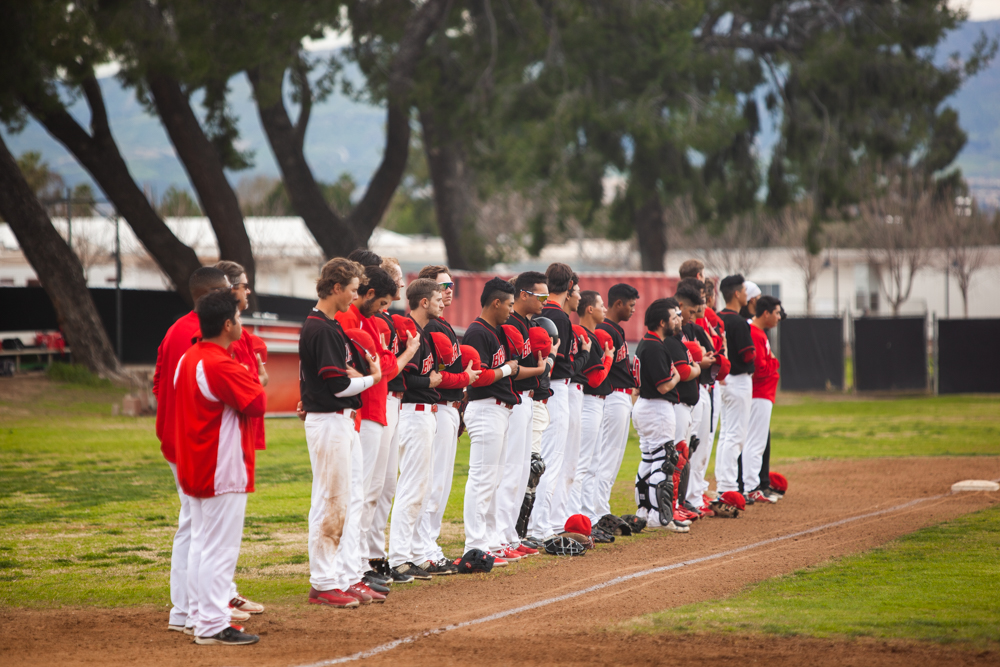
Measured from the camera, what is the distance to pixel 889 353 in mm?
25312

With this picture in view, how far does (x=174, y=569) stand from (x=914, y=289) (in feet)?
146

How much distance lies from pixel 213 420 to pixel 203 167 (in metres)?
19.9

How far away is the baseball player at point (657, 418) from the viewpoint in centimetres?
938

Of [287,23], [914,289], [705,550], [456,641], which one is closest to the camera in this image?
[456,641]

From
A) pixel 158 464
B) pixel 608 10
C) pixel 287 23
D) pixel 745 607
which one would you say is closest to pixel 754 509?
pixel 745 607

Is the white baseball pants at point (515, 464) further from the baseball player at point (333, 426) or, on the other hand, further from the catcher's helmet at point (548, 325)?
the baseball player at point (333, 426)

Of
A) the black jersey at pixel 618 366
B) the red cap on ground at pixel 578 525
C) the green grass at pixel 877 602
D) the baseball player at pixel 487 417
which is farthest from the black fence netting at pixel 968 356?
the baseball player at pixel 487 417

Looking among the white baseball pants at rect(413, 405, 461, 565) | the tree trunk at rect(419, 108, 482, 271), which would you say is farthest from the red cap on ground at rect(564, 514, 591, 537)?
the tree trunk at rect(419, 108, 482, 271)

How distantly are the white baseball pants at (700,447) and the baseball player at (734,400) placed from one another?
0.25 metres

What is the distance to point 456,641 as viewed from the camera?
5711 mm

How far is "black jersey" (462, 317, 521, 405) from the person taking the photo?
7680 mm

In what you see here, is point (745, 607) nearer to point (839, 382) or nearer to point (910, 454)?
point (910, 454)

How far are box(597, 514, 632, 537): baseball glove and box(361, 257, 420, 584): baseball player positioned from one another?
2525 mm

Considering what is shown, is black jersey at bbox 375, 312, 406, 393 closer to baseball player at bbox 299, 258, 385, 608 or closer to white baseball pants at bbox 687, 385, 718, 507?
baseball player at bbox 299, 258, 385, 608
